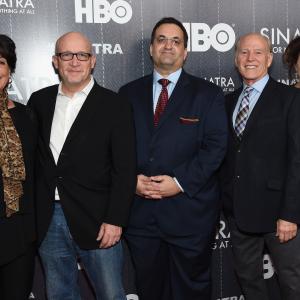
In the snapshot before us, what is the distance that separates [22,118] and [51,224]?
571 mm

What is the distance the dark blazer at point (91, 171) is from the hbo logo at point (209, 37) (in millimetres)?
1105

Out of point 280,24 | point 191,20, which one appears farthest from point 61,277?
point 280,24

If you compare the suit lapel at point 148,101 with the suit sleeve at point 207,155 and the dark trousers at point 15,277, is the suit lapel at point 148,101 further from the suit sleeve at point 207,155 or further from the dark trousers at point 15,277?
the dark trousers at point 15,277

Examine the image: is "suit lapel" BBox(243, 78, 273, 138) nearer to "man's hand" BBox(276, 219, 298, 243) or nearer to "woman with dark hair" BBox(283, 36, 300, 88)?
"woman with dark hair" BBox(283, 36, 300, 88)

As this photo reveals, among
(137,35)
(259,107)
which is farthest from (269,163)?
(137,35)

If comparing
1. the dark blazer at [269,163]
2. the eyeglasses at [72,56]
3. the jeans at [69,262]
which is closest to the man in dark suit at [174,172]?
the dark blazer at [269,163]

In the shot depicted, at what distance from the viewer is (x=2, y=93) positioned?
2.13 metres

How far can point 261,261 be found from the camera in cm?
271

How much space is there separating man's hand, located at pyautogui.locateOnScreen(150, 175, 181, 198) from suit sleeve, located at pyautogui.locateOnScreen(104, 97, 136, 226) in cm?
18

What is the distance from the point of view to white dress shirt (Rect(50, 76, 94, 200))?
230cm

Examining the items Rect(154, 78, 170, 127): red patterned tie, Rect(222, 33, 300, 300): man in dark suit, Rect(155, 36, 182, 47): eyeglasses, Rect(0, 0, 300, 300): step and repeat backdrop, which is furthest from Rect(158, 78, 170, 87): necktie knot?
Rect(0, 0, 300, 300): step and repeat backdrop

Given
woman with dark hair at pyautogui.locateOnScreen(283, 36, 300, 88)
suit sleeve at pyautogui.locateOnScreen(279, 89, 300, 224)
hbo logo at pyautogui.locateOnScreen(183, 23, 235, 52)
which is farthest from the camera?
hbo logo at pyautogui.locateOnScreen(183, 23, 235, 52)

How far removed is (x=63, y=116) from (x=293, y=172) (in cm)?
125

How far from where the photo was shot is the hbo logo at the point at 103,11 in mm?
2943
